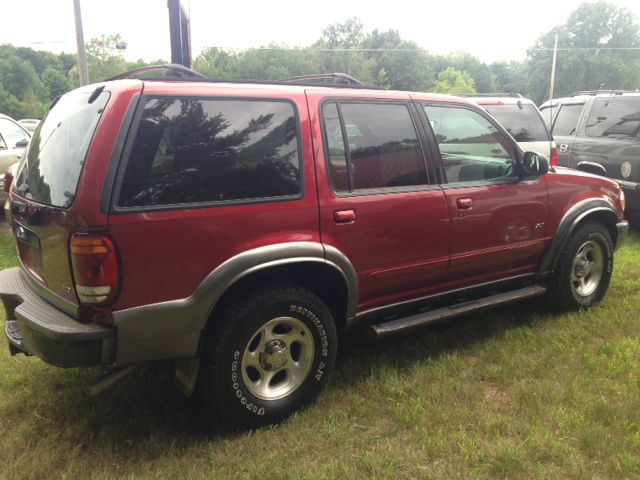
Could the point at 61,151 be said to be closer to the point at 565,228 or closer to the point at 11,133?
the point at 565,228

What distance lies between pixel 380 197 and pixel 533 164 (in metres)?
1.40

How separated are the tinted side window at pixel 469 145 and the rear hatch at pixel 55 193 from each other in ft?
6.88

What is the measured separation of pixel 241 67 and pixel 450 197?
267ft

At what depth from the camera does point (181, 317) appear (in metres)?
2.57

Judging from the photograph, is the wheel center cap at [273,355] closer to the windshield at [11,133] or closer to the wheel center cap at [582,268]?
the wheel center cap at [582,268]

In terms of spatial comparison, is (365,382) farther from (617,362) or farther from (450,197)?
(617,362)

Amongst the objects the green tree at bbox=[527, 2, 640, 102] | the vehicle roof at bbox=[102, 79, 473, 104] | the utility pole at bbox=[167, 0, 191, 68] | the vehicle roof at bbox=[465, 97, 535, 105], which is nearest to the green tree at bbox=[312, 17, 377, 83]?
the green tree at bbox=[527, 2, 640, 102]

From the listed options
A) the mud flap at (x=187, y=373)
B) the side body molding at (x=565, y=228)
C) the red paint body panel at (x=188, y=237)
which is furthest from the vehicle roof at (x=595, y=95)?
the mud flap at (x=187, y=373)

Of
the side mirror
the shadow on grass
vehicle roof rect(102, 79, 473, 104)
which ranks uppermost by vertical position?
vehicle roof rect(102, 79, 473, 104)

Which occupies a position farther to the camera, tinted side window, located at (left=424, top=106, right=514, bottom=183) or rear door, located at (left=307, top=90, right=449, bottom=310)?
tinted side window, located at (left=424, top=106, right=514, bottom=183)

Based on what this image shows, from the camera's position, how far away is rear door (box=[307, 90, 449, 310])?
3.05 m

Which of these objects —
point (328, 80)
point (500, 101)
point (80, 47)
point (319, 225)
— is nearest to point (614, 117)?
point (500, 101)

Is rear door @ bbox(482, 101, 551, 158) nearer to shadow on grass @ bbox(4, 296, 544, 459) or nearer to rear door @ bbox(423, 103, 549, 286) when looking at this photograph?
rear door @ bbox(423, 103, 549, 286)

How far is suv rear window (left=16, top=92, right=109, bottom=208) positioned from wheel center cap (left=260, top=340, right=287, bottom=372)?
1209 millimetres
